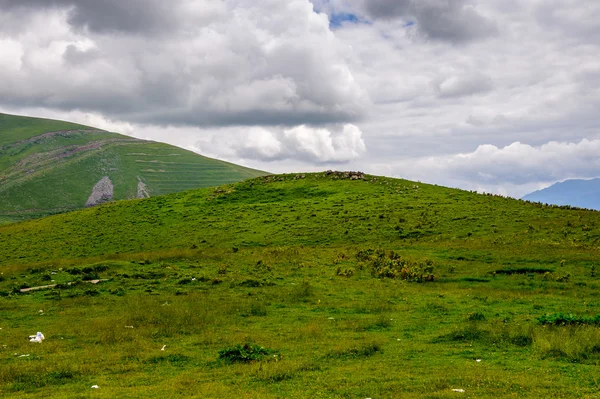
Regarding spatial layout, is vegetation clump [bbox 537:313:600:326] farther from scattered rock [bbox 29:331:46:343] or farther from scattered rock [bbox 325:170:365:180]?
scattered rock [bbox 325:170:365:180]

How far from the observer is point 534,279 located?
29.8 meters

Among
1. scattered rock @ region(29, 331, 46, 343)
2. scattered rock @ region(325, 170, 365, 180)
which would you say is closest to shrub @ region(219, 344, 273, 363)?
scattered rock @ region(29, 331, 46, 343)

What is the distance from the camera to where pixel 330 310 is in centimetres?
2372

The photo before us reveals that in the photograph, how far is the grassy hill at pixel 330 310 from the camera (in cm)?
1275

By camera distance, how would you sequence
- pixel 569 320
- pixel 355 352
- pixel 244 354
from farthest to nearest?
pixel 569 320 → pixel 355 352 → pixel 244 354

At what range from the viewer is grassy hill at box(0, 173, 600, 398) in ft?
41.8

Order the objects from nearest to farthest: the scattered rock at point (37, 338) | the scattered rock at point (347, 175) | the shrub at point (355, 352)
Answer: the shrub at point (355, 352) < the scattered rock at point (37, 338) < the scattered rock at point (347, 175)

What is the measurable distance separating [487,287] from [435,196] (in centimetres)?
4182

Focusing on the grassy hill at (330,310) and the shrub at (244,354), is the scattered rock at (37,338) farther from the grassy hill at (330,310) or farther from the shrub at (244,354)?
the shrub at (244,354)

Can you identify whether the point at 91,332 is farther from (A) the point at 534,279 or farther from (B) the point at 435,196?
(B) the point at 435,196

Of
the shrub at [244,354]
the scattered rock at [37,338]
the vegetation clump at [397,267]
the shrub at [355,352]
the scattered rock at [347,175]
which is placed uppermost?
the scattered rock at [347,175]

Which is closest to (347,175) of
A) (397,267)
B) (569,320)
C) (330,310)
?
(397,267)

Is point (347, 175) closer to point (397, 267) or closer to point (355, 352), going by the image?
point (397, 267)

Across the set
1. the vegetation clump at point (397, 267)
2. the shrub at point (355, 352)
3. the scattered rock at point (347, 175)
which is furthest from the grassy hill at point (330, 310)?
the scattered rock at point (347, 175)
